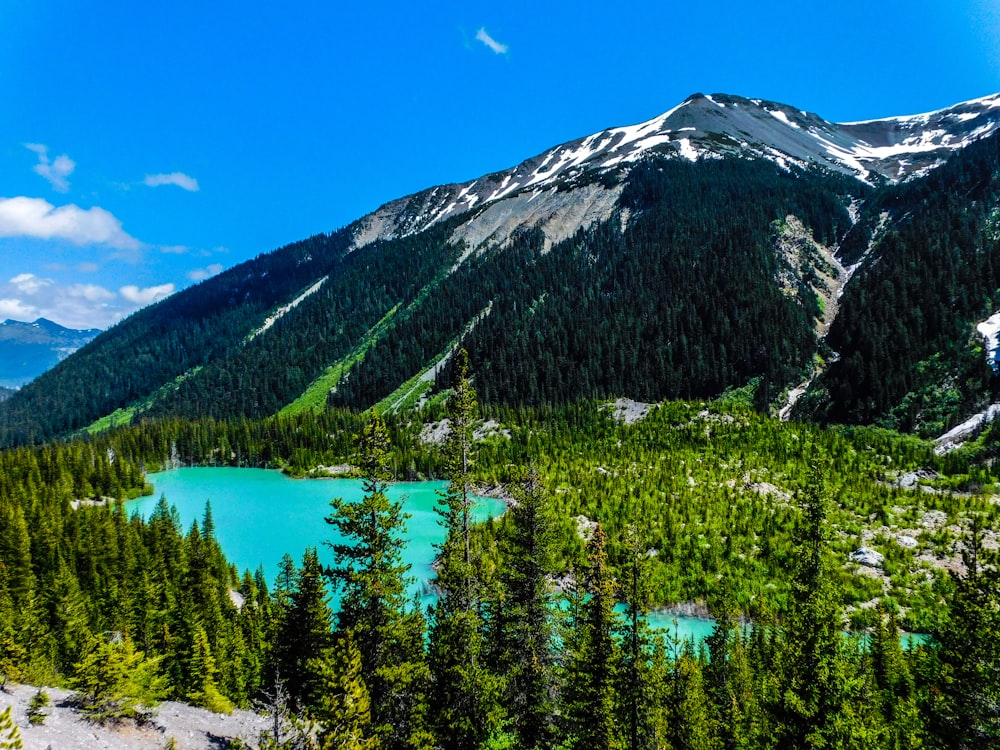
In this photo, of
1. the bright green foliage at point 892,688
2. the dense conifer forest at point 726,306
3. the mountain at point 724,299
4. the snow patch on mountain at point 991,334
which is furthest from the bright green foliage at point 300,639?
the snow patch on mountain at point 991,334

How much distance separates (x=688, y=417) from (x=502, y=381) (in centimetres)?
5756

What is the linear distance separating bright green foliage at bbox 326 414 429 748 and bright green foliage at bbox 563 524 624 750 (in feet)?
16.1

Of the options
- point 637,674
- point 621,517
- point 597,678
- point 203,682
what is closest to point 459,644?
point 597,678

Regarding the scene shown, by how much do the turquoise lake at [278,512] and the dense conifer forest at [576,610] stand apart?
274 inches

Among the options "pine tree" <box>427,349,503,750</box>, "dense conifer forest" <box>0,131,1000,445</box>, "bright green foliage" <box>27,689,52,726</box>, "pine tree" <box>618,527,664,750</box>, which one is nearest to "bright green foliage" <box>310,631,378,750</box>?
"pine tree" <box>427,349,503,750</box>

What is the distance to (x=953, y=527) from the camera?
45.8 m

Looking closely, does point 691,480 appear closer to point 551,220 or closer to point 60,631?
point 60,631

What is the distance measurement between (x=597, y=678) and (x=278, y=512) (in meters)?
78.1

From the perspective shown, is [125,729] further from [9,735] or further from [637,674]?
[637,674]

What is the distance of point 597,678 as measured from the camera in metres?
16.6

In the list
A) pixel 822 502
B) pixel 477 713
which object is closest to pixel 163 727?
pixel 477 713

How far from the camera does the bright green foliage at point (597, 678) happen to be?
16.3m

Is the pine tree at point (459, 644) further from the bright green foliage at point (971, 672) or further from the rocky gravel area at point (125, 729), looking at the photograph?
the bright green foliage at point (971, 672)

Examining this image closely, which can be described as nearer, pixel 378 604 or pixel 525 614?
pixel 378 604
